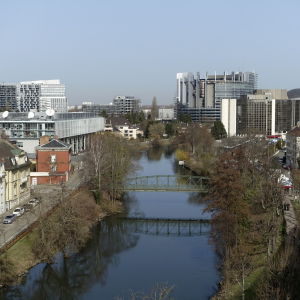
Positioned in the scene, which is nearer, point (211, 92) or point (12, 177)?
point (12, 177)

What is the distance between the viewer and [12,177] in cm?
1991

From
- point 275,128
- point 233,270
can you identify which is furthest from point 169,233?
point 275,128

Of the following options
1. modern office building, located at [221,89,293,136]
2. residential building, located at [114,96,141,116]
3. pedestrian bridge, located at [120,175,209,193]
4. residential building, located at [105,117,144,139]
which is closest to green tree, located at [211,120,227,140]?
modern office building, located at [221,89,293,136]

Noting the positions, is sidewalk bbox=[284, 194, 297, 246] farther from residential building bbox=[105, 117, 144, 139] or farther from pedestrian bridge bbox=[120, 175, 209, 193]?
residential building bbox=[105, 117, 144, 139]

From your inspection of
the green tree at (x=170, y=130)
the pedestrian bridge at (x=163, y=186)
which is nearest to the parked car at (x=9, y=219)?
the pedestrian bridge at (x=163, y=186)

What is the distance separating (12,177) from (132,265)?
7633 millimetres

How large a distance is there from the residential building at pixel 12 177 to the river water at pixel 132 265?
3.99 m

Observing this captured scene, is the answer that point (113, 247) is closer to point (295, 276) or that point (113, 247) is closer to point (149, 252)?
point (149, 252)

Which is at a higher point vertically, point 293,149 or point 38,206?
point 293,149

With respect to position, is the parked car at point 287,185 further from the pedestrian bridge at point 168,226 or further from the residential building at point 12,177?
the residential building at point 12,177

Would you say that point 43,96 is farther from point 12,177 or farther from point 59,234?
point 59,234

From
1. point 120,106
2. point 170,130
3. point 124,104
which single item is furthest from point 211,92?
point 120,106

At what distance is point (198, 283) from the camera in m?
13.7

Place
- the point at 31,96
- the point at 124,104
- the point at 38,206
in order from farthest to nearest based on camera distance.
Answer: the point at 124,104 → the point at 31,96 → the point at 38,206
